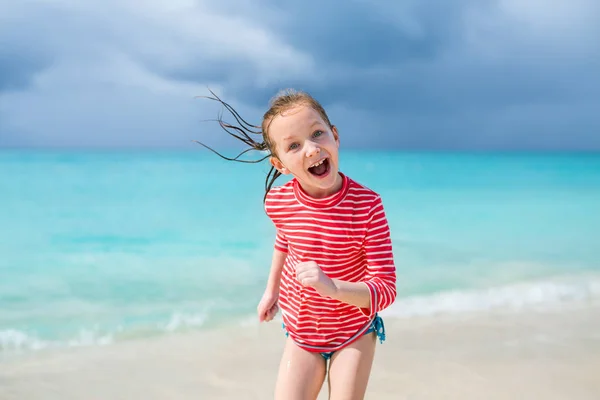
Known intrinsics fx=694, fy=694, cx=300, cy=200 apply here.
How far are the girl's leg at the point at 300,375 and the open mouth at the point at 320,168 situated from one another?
75 cm

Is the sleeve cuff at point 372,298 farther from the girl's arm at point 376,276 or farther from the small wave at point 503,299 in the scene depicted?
the small wave at point 503,299

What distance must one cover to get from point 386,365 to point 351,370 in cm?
221

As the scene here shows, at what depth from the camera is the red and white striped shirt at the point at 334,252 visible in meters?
2.70

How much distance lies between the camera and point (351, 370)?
277 centimetres

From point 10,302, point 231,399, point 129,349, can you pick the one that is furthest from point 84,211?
point 231,399

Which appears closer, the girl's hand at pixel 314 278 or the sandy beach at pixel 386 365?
the girl's hand at pixel 314 278

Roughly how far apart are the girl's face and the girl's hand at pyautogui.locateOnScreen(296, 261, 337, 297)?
0.37 m

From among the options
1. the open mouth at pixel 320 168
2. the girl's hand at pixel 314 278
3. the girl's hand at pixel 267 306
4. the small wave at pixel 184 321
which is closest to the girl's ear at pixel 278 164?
the open mouth at pixel 320 168

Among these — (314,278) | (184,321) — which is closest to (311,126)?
(314,278)

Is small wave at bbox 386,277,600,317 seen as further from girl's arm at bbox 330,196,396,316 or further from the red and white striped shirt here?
girl's arm at bbox 330,196,396,316

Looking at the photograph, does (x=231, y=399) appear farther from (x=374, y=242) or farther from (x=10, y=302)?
(x=10, y=302)

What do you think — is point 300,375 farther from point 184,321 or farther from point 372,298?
point 184,321

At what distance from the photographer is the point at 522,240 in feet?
40.1

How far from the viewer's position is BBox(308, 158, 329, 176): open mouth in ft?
8.85
